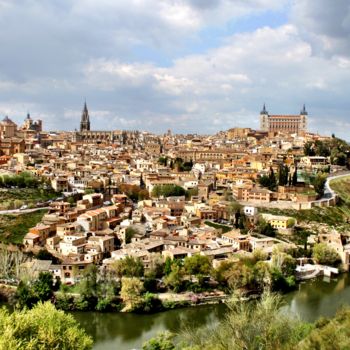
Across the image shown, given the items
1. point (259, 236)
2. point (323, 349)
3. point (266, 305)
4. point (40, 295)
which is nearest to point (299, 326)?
point (266, 305)

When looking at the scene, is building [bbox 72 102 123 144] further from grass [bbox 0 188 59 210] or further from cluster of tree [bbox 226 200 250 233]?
cluster of tree [bbox 226 200 250 233]

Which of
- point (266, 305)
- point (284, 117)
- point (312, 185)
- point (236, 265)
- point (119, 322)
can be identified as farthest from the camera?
point (284, 117)

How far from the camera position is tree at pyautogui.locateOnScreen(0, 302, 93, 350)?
8.89 metres

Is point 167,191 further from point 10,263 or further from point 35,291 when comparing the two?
point 35,291

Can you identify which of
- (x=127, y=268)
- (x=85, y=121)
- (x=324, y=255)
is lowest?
(x=324, y=255)

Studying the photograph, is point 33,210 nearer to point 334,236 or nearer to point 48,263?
point 48,263

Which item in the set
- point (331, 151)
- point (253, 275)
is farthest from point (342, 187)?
point (253, 275)

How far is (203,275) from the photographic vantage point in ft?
57.5

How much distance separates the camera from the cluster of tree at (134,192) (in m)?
30.1

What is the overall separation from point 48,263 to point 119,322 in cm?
478

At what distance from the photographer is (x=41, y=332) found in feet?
30.4

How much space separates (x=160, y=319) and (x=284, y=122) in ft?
203

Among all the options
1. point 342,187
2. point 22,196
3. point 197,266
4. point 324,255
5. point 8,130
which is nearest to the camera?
point 197,266

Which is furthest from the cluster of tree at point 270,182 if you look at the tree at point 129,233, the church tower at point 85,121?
the church tower at point 85,121
